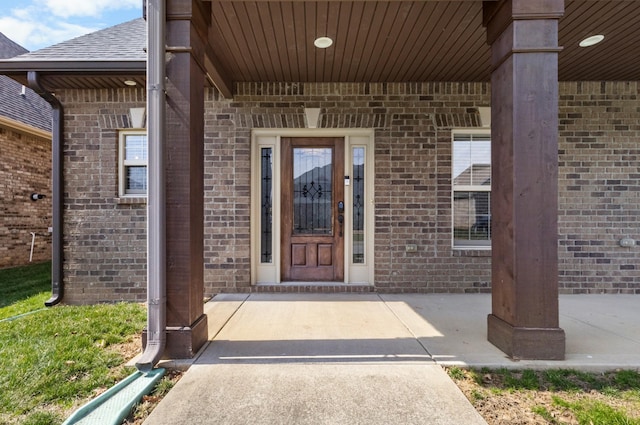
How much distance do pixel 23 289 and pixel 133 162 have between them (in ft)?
9.57

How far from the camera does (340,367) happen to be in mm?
2592

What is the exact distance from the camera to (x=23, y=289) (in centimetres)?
562

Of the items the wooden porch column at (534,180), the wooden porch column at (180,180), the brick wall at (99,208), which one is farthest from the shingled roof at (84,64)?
the wooden porch column at (534,180)

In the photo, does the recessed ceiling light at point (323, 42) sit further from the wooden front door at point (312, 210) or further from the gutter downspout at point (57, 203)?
the gutter downspout at point (57, 203)

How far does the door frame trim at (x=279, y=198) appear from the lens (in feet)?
16.7

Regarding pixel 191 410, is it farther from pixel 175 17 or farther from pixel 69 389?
pixel 175 17

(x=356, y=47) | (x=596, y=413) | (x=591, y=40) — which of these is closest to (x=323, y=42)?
(x=356, y=47)

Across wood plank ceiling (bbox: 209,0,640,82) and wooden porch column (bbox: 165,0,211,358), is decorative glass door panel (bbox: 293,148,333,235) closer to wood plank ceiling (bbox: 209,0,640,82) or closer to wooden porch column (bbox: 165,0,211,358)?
wood plank ceiling (bbox: 209,0,640,82)

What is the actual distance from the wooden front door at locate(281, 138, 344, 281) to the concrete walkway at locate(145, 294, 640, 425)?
0.77 metres

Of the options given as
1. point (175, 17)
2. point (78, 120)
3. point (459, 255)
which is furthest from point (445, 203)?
point (78, 120)

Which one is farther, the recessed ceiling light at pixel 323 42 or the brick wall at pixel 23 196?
the brick wall at pixel 23 196

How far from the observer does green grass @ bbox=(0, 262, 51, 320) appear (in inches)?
179

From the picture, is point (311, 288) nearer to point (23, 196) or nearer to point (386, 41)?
point (386, 41)

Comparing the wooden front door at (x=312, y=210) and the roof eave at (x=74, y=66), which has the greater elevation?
the roof eave at (x=74, y=66)
